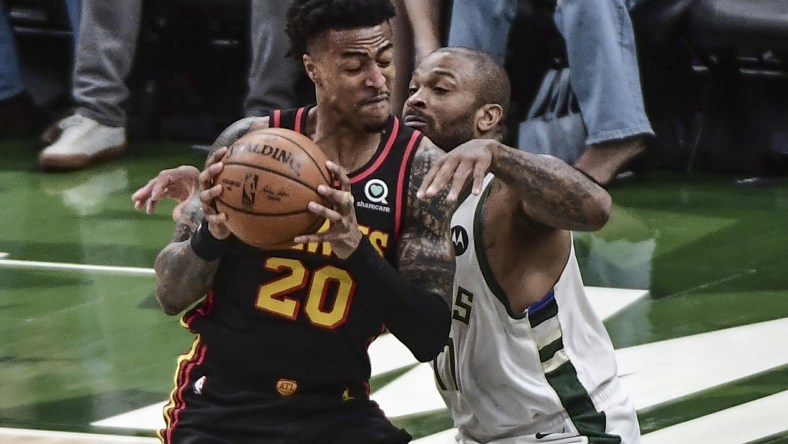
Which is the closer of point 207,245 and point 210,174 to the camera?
point 210,174

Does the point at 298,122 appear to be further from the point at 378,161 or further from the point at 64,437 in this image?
the point at 64,437

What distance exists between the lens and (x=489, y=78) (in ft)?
14.0

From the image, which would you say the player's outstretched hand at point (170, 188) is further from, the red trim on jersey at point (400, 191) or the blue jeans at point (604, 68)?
the blue jeans at point (604, 68)

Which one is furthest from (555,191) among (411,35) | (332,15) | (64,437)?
(411,35)

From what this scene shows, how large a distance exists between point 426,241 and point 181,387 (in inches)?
28.3

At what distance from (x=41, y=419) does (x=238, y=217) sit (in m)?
1.58

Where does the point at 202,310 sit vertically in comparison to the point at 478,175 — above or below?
below

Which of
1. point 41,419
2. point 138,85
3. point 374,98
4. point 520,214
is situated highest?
point 374,98

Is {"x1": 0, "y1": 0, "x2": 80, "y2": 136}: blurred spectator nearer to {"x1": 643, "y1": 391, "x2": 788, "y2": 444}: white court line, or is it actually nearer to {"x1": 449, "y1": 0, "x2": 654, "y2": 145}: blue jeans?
{"x1": 449, "y1": 0, "x2": 654, "y2": 145}: blue jeans

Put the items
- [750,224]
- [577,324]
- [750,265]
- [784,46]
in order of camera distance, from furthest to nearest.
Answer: [784,46]
[750,224]
[750,265]
[577,324]

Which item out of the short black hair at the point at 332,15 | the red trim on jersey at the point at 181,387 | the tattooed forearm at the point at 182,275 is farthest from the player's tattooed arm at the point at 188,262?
the short black hair at the point at 332,15

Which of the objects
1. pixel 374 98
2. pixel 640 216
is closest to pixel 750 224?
pixel 640 216

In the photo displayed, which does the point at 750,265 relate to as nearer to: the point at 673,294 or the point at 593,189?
the point at 673,294

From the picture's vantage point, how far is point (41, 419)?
456 cm
